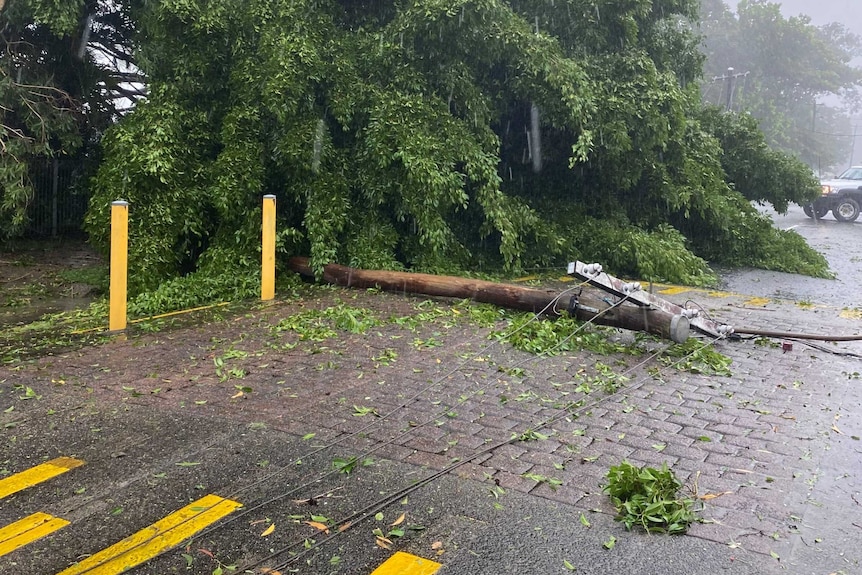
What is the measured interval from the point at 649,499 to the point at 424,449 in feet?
4.18

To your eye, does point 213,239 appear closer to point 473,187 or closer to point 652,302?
point 473,187

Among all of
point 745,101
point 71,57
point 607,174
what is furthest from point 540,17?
point 745,101

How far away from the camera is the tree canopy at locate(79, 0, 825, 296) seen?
9.52m

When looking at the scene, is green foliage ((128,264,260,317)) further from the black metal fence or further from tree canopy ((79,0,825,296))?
the black metal fence

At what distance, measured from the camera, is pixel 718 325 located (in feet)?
23.9

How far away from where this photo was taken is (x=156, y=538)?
10.7ft

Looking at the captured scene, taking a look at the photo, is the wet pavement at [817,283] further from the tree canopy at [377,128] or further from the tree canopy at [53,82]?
the tree canopy at [53,82]

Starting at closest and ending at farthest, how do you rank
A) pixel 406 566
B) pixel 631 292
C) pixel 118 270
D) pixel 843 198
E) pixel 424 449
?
pixel 406 566, pixel 424 449, pixel 631 292, pixel 118 270, pixel 843 198

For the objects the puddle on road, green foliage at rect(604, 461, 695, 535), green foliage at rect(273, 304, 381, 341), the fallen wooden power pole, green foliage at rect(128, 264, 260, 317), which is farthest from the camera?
green foliage at rect(128, 264, 260, 317)

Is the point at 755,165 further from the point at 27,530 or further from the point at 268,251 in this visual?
the point at 27,530

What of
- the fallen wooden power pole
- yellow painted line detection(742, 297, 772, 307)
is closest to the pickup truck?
yellow painted line detection(742, 297, 772, 307)

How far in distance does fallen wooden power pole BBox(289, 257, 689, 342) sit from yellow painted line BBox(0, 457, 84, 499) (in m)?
4.62

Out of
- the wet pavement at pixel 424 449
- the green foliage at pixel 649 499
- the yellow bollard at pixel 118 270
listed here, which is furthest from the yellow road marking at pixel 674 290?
the green foliage at pixel 649 499

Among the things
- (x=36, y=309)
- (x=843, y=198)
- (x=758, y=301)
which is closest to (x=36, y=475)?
(x=36, y=309)
